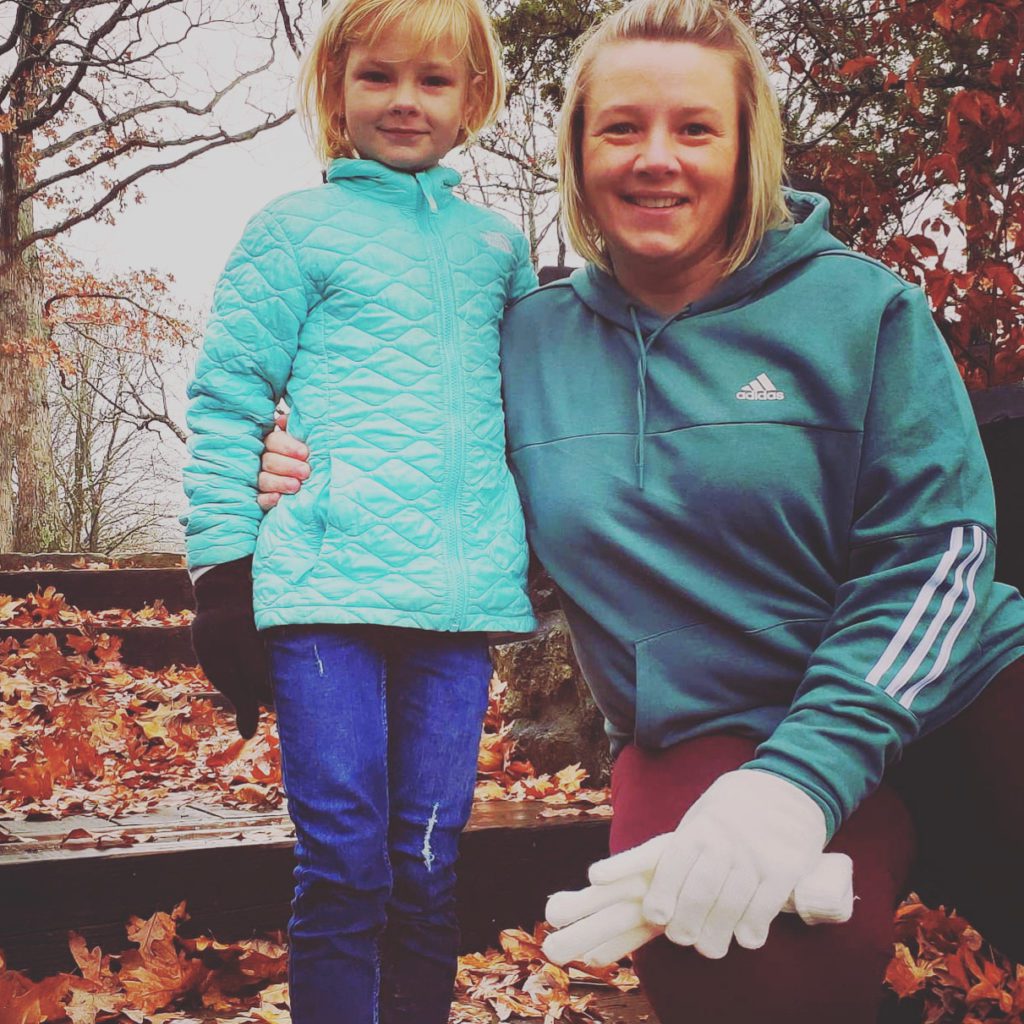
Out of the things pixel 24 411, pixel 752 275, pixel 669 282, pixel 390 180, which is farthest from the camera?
pixel 24 411

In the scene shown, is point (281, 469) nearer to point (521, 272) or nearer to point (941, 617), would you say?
point (521, 272)

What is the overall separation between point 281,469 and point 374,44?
81 centimetres

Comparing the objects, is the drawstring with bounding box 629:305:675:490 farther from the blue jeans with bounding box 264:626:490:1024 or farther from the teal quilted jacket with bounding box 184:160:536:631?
the blue jeans with bounding box 264:626:490:1024

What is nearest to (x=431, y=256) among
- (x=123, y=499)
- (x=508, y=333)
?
(x=508, y=333)

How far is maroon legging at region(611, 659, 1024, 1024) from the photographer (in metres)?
1.35

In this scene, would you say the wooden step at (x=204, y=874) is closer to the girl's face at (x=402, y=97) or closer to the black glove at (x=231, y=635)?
the black glove at (x=231, y=635)

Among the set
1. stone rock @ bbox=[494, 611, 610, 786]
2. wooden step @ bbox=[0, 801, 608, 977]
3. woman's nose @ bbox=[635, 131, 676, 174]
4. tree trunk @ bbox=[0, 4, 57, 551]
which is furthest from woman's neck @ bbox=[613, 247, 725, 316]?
tree trunk @ bbox=[0, 4, 57, 551]

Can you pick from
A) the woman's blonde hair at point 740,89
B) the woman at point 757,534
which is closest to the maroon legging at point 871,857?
the woman at point 757,534

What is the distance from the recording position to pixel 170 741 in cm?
534

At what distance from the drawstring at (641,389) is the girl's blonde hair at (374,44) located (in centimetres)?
67

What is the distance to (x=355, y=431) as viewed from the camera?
6.61ft

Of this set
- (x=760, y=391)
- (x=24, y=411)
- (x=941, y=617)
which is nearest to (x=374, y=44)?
(x=760, y=391)

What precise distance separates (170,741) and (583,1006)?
2980 mm

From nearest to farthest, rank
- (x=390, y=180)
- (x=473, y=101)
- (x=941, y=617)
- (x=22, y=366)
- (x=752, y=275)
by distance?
(x=941, y=617) → (x=752, y=275) → (x=390, y=180) → (x=473, y=101) → (x=22, y=366)
